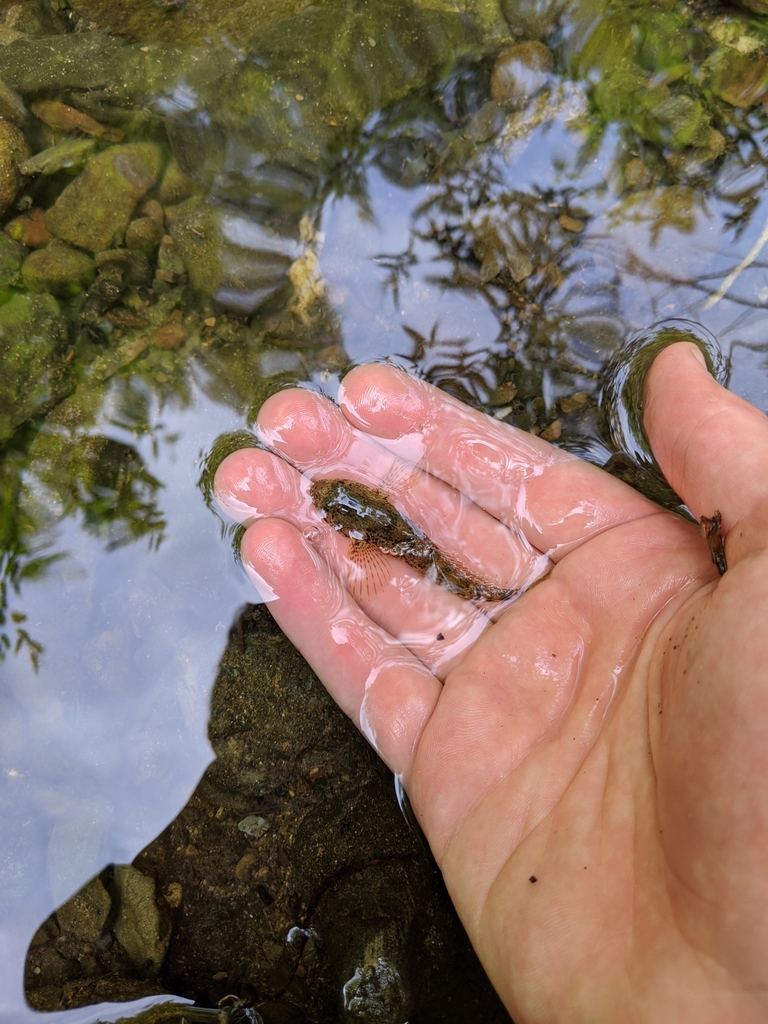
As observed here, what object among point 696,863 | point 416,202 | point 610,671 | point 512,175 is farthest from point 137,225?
point 696,863

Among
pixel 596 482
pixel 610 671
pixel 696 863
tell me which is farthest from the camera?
pixel 596 482

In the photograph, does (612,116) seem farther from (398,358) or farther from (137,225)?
(137,225)

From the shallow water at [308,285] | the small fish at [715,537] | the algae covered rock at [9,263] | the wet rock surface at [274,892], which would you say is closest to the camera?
the small fish at [715,537]

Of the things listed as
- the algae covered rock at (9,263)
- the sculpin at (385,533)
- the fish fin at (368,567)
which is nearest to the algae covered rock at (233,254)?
the algae covered rock at (9,263)

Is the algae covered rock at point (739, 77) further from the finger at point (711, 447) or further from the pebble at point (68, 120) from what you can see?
the pebble at point (68, 120)

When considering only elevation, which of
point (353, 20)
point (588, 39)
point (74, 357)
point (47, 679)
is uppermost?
point (588, 39)

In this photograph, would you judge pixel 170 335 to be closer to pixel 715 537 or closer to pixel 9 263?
pixel 9 263
